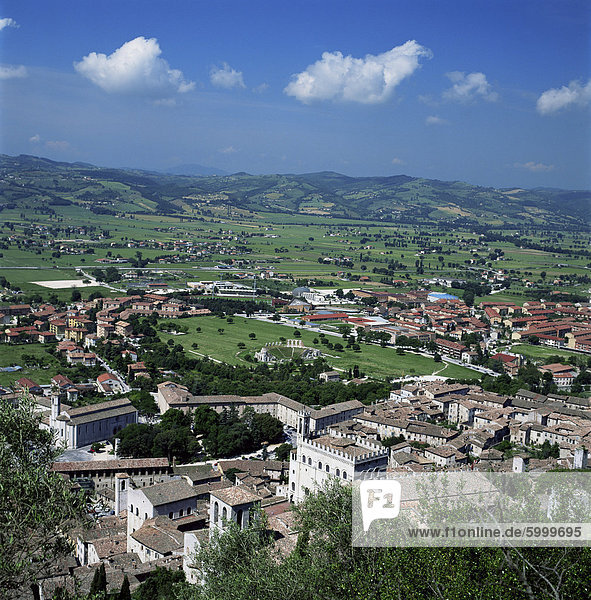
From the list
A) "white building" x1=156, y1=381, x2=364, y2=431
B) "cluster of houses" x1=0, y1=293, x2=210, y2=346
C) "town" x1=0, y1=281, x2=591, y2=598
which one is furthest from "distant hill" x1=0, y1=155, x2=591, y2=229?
"white building" x1=156, y1=381, x2=364, y2=431

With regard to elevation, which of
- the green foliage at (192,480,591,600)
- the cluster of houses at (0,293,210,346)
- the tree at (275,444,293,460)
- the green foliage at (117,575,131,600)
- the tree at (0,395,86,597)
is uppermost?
the tree at (0,395,86,597)

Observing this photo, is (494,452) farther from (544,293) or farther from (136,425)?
(544,293)

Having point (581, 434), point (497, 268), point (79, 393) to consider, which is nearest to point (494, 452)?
point (581, 434)

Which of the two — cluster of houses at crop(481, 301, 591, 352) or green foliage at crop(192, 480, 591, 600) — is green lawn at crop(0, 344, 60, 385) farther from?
cluster of houses at crop(481, 301, 591, 352)

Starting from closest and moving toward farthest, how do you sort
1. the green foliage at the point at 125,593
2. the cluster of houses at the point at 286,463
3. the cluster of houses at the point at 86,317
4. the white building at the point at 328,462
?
the green foliage at the point at 125,593 < the cluster of houses at the point at 286,463 < the white building at the point at 328,462 < the cluster of houses at the point at 86,317

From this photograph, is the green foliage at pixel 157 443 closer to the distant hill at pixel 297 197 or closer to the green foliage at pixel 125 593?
the green foliage at pixel 125 593

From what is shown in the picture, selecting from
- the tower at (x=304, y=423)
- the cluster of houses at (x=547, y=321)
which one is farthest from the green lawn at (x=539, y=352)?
the tower at (x=304, y=423)

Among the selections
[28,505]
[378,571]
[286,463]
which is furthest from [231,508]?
[286,463]
